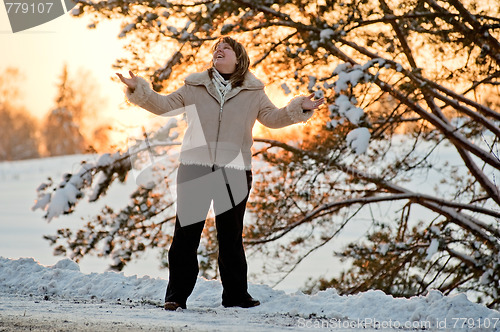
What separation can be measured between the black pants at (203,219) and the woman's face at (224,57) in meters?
0.69

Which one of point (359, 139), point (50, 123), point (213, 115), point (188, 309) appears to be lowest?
point (188, 309)

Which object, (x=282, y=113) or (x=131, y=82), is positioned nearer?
(x=131, y=82)

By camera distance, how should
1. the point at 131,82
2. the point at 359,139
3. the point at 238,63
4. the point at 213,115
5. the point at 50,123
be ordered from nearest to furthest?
1. the point at 131,82
2. the point at 213,115
3. the point at 238,63
4. the point at 359,139
5. the point at 50,123

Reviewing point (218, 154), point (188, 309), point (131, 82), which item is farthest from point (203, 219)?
point (131, 82)

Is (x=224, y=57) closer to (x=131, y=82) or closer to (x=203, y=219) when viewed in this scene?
(x=131, y=82)

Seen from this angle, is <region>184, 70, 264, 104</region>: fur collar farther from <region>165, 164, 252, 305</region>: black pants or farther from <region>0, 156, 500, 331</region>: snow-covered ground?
<region>0, 156, 500, 331</region>: snow-covered ground

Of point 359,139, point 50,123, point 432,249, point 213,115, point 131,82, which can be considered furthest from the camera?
point 50,123

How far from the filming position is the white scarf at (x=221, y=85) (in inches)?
187

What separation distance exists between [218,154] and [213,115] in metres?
0.26

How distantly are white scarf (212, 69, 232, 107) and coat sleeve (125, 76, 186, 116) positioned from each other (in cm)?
26

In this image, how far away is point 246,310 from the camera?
4.74 m

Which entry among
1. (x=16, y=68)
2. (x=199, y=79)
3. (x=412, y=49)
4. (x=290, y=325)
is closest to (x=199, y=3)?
(x=412, y=49)

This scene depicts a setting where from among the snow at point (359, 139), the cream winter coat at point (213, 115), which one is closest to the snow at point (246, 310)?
the cream winter coat at point (213, 115)

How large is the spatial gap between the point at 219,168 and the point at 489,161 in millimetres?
4029
